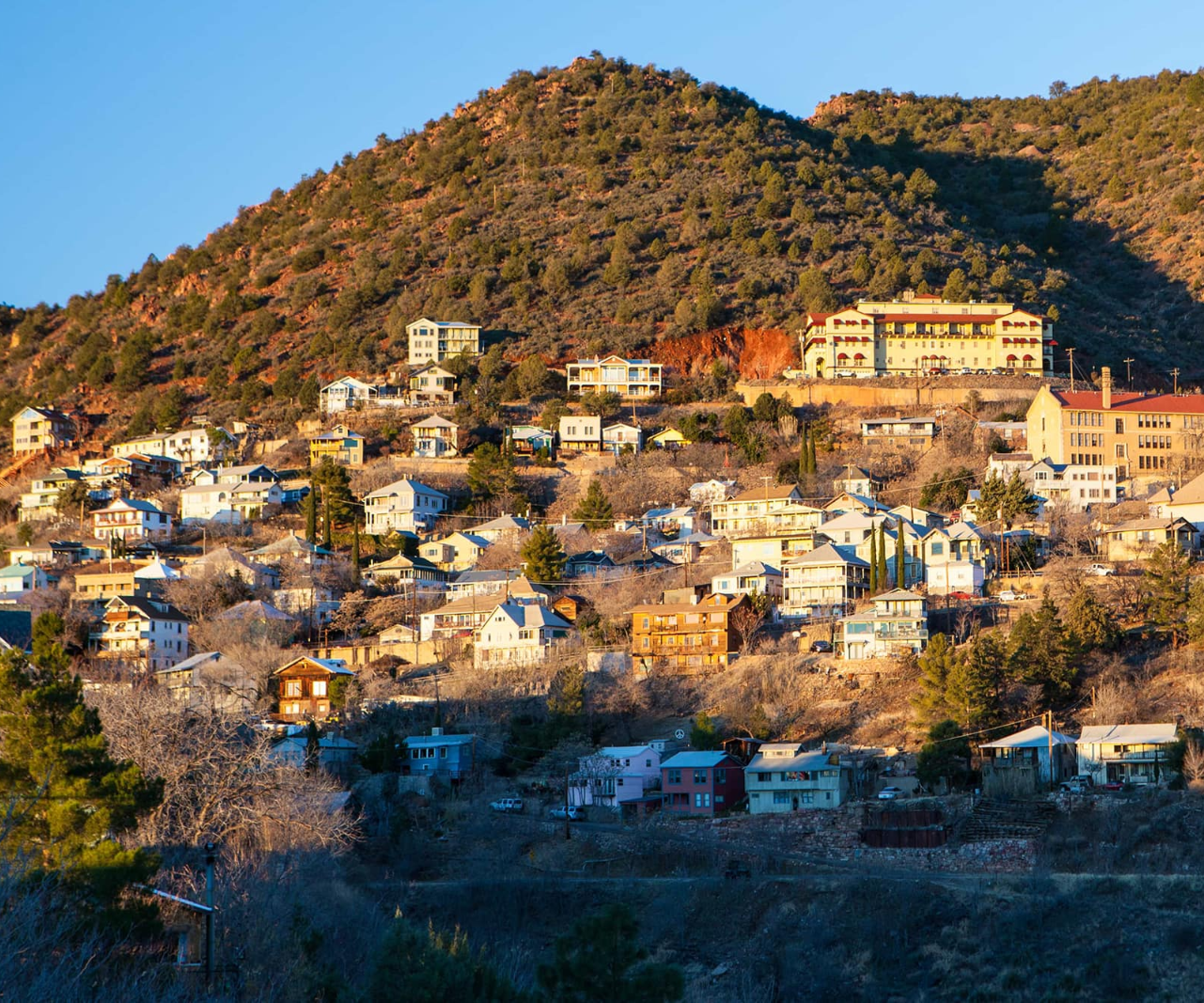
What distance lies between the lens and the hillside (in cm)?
11581

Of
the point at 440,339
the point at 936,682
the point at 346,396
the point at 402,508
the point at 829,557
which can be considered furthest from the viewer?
the point at 440,339

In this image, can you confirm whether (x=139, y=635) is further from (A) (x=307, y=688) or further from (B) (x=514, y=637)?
(B) (x=514, y=637)

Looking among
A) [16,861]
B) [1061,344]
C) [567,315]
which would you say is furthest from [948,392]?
[16,861]

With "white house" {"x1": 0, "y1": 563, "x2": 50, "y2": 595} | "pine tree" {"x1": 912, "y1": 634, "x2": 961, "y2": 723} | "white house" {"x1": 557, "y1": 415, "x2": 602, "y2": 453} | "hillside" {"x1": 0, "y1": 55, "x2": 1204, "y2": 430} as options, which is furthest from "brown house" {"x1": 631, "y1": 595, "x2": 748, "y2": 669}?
"hillside" {"x1": 0, "y1": 55, "x2": 1204, "y2": 430}

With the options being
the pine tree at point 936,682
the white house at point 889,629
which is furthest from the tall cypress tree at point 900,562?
the pine tree at point 936,682

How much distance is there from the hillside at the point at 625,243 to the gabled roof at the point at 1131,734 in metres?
59.6

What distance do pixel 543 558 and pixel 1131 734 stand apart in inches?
1190

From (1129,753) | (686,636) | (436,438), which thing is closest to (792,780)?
(1129,753)

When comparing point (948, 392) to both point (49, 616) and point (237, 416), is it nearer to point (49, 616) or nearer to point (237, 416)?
point (237, 416)

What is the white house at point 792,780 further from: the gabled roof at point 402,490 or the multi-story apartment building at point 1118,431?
the gabled roof at point 402,490

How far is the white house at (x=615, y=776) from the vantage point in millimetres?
54500

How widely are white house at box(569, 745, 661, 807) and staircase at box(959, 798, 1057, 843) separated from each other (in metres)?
11.2

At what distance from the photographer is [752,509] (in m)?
81.6

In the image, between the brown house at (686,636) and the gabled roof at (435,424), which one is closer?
the brown house at (686,636)
